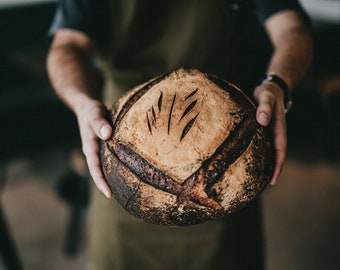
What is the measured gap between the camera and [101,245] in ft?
5.21

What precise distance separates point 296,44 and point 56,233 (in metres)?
2.25

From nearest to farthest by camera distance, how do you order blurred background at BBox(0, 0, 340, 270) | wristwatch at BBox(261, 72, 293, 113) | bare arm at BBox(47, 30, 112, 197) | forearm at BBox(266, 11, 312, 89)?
bare arm at BBox(47, 30, 112, 197) → wristwatch at BBox(261, 72, 293, 113) → forearm at BBox(266, 11, 312, 89) → blurred background at BBox(0, 0, 340, 270)

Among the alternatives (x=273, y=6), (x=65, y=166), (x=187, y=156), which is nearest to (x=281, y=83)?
(x=273, y=6)

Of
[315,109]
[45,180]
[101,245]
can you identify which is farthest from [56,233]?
[315,109]

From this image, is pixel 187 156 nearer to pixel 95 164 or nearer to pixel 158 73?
pixel 95 164

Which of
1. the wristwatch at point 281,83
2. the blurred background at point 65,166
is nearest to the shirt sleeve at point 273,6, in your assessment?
the wristwatch at point 281,83

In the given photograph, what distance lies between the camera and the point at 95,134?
3.22 feet

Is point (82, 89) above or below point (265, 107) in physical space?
below

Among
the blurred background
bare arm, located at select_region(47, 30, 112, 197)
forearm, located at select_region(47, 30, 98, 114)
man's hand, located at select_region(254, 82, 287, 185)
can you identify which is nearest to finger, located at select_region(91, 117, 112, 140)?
bare arm, located at select_region(47, 30, 112, 197)

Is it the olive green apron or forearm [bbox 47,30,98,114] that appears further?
the olive green apron

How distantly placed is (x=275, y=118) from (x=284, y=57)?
0.35 metres

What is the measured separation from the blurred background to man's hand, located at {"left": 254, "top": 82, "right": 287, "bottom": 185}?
5.24 feet

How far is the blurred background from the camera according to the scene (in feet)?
8.36

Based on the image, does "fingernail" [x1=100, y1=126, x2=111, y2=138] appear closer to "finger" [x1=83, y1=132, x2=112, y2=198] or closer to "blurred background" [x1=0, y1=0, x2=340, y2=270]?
"finger" [x1=83, y1=132, x2=112, y2=198]
